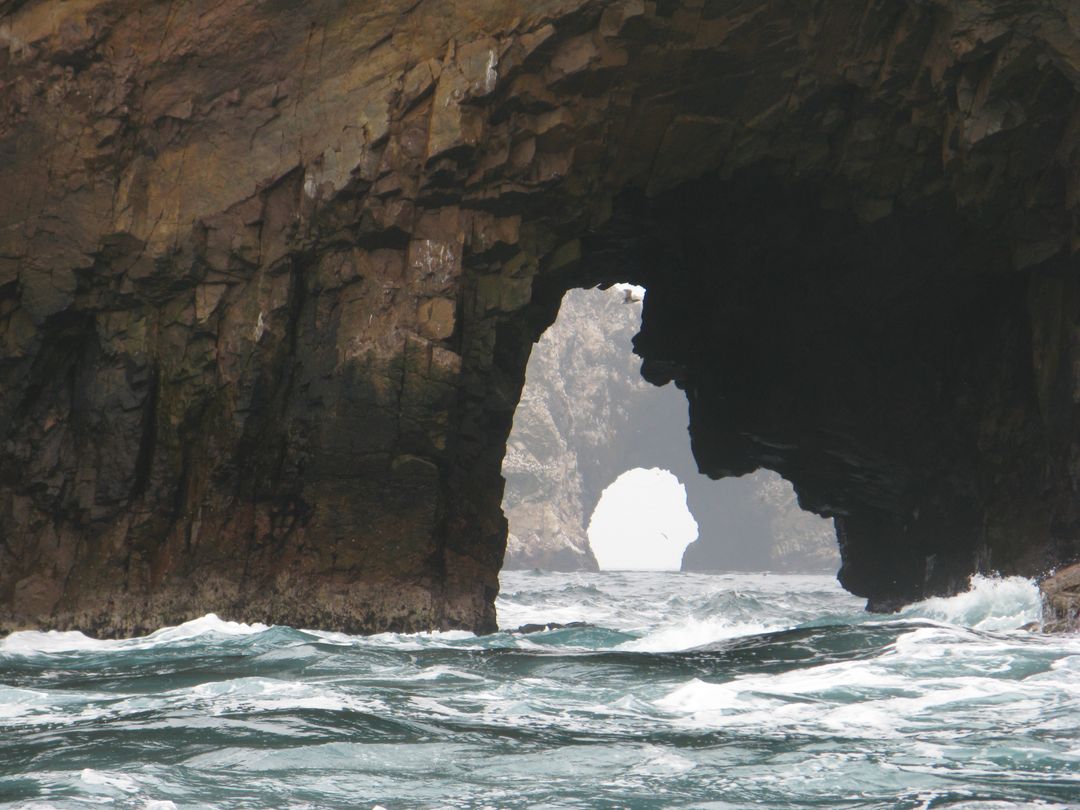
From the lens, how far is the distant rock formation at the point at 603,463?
10562cm

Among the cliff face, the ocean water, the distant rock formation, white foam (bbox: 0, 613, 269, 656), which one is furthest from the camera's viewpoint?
the distant rock formation

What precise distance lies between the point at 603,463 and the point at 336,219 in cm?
10053

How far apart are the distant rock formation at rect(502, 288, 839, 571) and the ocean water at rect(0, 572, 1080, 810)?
302ft

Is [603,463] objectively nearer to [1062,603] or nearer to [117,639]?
[117,639]

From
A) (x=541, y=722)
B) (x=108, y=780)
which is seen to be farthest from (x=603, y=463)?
(x=108, y=780)

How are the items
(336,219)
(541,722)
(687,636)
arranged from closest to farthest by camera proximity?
(541,722) → (336,219) → (687,636)

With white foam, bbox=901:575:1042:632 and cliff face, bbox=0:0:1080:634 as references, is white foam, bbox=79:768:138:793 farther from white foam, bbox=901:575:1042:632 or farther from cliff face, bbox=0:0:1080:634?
white foam, bbox=901:575:1042:632

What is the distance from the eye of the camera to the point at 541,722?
26.2 feet

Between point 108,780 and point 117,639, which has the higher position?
point 117,639

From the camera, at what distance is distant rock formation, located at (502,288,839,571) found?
10562 centimetres

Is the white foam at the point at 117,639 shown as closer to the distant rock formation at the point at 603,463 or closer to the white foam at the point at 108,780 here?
the white foam at the point at 108,780

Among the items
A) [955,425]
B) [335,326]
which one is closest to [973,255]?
[955,425]

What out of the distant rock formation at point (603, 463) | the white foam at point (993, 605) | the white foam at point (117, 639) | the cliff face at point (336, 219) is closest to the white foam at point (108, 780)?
the white foam at point (117, 639)

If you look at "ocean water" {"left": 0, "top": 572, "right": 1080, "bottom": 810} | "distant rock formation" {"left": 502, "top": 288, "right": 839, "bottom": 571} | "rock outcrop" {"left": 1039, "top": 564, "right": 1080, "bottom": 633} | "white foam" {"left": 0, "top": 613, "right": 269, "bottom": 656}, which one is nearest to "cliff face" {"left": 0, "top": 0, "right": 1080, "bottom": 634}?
"white foam" {"left": 0, "top": 613, "right": 269, "bottom": 656}
